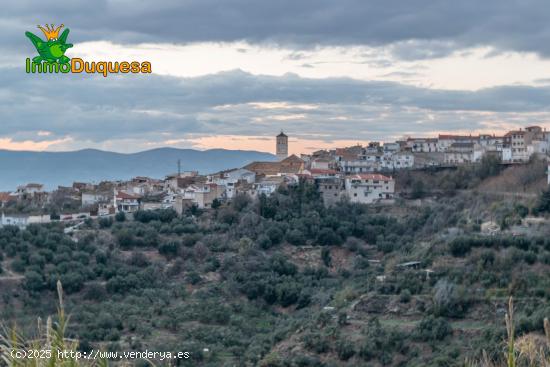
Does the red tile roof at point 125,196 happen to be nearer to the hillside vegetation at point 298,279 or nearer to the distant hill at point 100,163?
the hillside vegetation at point 298,279

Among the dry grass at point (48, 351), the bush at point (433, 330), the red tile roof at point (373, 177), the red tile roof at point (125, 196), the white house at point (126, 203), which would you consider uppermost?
the dry grass at point (48, 351)

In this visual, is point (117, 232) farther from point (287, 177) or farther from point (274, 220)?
point (287, 177)

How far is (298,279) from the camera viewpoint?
27328 mm

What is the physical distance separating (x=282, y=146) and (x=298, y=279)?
23426 millimetres

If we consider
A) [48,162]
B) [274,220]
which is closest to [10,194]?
[274,220]

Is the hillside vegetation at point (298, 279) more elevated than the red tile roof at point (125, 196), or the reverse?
the red tile roof at point (125, 196)

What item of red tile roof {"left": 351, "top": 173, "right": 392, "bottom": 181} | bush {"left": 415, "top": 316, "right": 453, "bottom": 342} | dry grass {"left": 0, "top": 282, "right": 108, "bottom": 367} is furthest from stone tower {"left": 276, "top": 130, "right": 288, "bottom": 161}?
dry grass {"left": 0, "top": 282, "right": 108, "bottom": 367}

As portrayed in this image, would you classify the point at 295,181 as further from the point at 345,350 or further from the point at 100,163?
the point at 100,163

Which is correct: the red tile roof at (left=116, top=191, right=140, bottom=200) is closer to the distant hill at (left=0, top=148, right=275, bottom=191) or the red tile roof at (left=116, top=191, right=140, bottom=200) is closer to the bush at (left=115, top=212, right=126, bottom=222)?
the bush at (left=115, top=212, right=126, bottom=222)

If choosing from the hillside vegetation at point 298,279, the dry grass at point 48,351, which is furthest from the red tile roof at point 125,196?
the dry grass at point 48,351

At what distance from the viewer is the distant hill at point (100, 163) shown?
68.5 m

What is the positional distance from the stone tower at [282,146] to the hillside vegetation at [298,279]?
13799 millimetres

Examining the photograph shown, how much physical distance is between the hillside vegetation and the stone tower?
13.8 meters

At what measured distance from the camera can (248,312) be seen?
2430 cm
